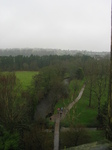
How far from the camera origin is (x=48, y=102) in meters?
31.4

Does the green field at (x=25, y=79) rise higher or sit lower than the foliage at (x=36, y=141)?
higher

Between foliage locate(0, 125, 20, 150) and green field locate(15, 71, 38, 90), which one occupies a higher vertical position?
green field locate(15, 71, 38, 90)

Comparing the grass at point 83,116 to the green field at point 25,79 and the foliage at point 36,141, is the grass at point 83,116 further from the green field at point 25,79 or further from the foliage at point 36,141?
the green field at point 25,79

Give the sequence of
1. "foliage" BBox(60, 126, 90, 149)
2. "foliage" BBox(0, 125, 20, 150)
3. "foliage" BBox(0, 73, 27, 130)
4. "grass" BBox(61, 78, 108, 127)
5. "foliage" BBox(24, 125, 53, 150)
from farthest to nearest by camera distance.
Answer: "grass" BBox(61, 78, 108, 127), "foliage" BBox(0, 73, 27, 130), "foliage" BBox(60, 126, 90, 149), "foliage" BBox(24, 125, 53, 150), "foliage" BBox(0, 125, 20, 150)

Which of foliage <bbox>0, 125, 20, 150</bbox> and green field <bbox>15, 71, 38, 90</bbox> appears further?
green field <bbox>15, 71, 38, 90</bbox>

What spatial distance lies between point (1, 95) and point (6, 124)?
2.80m

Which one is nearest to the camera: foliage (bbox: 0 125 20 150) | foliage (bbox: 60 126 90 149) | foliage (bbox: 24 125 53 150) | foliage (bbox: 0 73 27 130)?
foliage (bbox: 0 125 20 150)

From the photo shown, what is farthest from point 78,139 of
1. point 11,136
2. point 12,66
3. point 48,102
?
point 12,66

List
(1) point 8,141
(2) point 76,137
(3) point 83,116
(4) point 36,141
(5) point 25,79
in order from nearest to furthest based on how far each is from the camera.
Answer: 1. (1) point 8,141
2. (4) point 36,141
3. (2) point 76,137
4. (3) point 83,116
5. (5) point 25,79

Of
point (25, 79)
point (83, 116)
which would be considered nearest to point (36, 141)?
→ point (83, 116)

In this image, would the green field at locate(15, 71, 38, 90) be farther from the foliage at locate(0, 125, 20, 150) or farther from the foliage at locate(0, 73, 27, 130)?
the foliage at locate(0, 125, 20, 150)

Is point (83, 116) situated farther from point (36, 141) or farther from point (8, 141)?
point (8, 141)

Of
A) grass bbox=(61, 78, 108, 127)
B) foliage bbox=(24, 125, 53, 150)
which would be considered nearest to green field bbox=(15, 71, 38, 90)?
grass bbox=(61, 78, 108, 127)

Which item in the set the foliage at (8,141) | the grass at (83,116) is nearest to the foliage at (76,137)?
the grass at (83,116)
